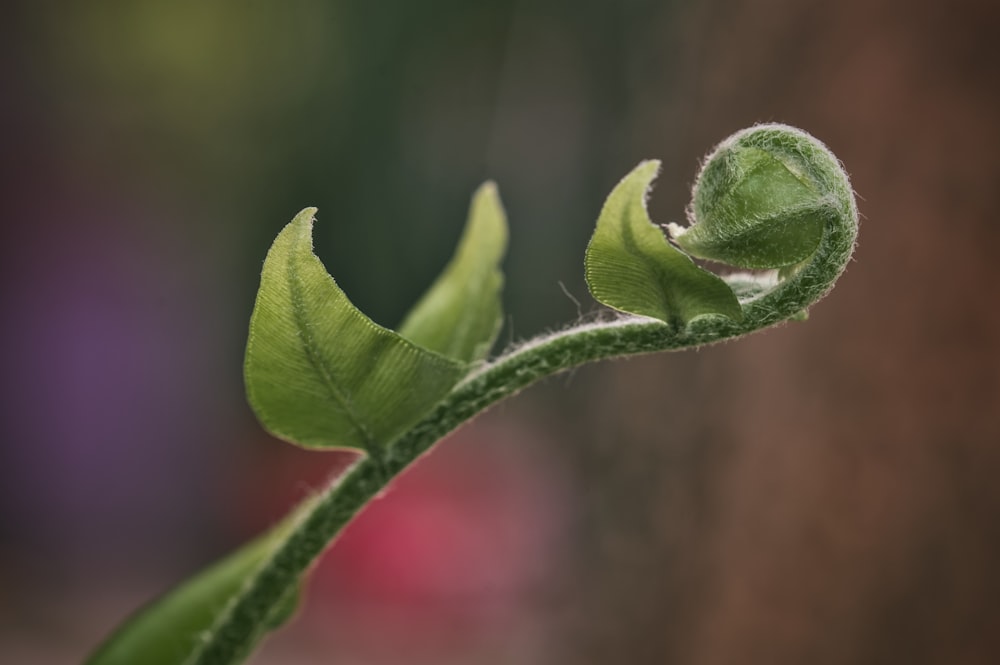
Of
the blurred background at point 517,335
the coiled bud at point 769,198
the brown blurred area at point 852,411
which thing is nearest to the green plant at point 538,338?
the coiled bud at point 769,198

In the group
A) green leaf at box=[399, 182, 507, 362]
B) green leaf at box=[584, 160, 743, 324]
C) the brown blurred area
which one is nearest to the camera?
green leaf at box=[584, 160, 743, 324]

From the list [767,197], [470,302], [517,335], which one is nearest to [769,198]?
[767,197]

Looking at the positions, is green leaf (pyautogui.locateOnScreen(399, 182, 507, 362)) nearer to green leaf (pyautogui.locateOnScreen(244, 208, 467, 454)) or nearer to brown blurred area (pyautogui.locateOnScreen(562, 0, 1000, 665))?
green leaf (pyautogui.locateOnScreen(244, 208, 467, 454))

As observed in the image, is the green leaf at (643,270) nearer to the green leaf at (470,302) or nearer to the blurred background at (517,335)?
the green leaf at (470,302)

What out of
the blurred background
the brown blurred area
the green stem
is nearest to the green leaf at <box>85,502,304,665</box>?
the green stem

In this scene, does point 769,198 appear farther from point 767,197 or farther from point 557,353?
point 557,353

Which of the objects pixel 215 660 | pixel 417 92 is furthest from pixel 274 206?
pixel 215 660

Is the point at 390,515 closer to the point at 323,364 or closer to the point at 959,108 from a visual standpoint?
the point at 959,108
